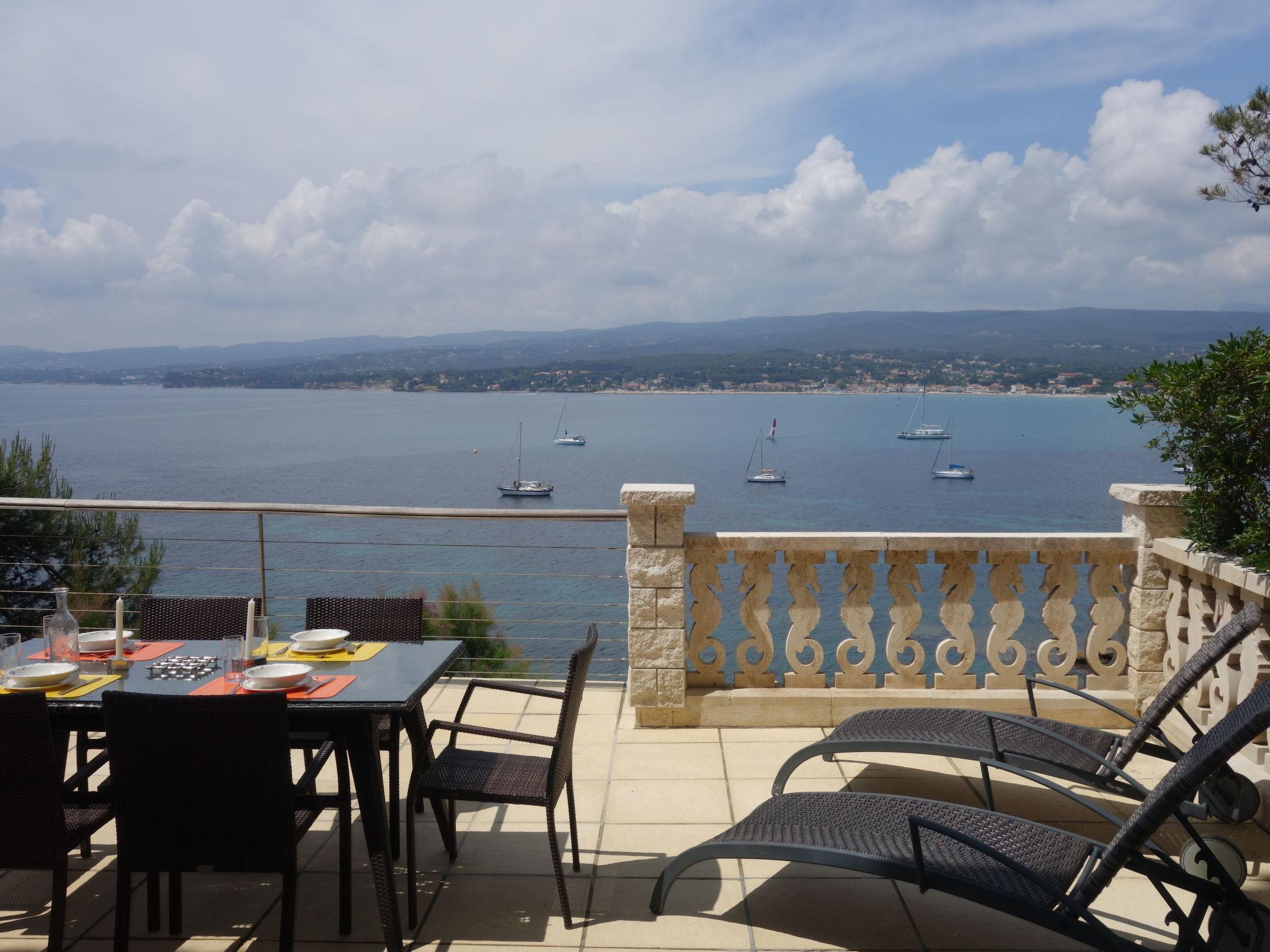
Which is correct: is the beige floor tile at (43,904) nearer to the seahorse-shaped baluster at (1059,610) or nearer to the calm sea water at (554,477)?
the seahorse-shaped baluster at (1059,610)

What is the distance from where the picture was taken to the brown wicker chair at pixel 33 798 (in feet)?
7.67

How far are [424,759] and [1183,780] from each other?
2.47 m

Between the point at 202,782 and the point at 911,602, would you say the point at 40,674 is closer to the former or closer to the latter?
the point at 202,782

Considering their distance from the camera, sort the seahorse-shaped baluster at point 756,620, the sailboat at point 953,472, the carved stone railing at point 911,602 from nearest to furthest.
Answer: the carved stone railing at point 911,602, the seahorse-shaped baluster at point 756,620, the sailboat at point 953,472

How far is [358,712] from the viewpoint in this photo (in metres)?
2.62

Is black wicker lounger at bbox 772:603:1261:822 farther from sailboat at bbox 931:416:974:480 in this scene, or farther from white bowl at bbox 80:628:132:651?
sailboat at bbox 931:416:974:480

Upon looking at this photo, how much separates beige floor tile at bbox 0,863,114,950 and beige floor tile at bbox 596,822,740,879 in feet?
5.36

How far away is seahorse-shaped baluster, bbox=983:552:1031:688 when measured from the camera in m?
4.52

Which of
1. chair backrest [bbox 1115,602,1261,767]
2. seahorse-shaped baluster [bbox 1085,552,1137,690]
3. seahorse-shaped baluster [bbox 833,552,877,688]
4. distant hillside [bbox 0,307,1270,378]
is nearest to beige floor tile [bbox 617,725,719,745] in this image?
seahorse-shaped baluster [bbox 833,552,877,688]

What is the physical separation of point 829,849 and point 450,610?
14977 millimetres

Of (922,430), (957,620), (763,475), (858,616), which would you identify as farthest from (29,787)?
(922,430)

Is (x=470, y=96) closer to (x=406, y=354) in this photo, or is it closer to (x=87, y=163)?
(x=87, y=163)

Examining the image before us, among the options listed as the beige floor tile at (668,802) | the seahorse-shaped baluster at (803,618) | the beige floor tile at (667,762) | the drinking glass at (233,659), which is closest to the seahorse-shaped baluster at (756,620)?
the seahorse-shaped baluster at (803,618)

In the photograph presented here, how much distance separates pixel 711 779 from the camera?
13.2ft
